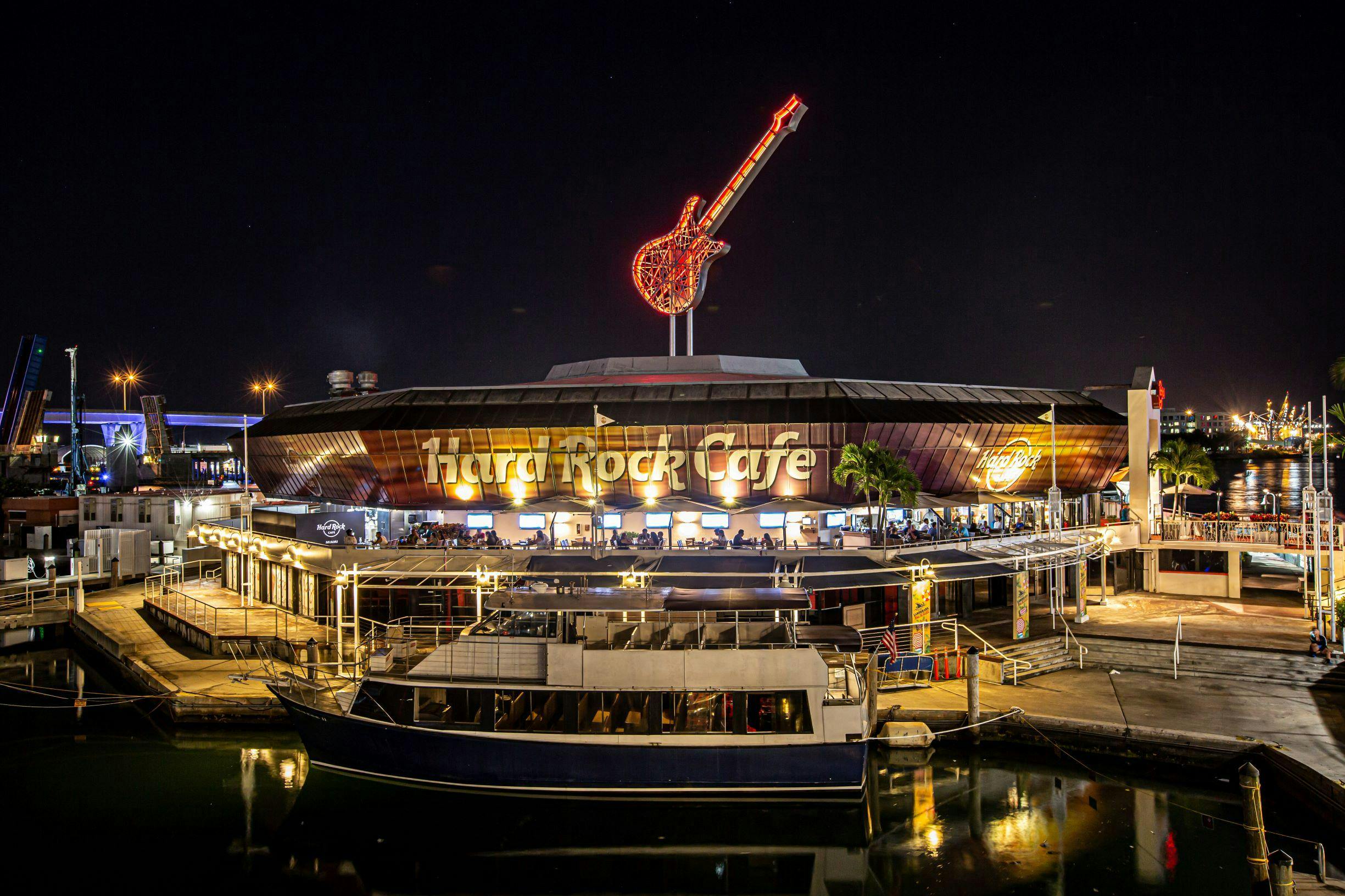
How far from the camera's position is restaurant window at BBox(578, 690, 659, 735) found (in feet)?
73.4

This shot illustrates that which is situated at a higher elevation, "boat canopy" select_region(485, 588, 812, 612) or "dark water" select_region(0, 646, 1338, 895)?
"boat canopy" select_region(485, 588, 812, 612)

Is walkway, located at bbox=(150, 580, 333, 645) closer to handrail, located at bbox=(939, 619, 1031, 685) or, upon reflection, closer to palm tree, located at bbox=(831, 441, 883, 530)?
palm tree, located at bbox=(831, 441, 883, 530)

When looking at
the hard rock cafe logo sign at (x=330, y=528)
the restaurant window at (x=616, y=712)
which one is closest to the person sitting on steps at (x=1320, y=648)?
the restaurant window at (x=616, y=712)

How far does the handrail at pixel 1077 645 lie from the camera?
3112 centimetres

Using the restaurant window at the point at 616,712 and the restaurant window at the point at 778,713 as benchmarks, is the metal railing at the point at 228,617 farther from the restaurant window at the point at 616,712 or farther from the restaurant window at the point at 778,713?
the restaurant window at the point at 778,713

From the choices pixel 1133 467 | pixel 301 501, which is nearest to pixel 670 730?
pixel 1133 467

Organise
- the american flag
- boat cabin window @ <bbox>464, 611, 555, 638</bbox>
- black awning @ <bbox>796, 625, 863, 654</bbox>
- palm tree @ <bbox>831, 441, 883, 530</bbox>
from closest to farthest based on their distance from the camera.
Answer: black awning @ <bbox>796, 625, 863, 654</bbox> → boat cabin window @ <bbox>464, 611, 555, 638</bbox> → the american flag → palm tree @ <bbox>831, 441, 883, 530</bbox>

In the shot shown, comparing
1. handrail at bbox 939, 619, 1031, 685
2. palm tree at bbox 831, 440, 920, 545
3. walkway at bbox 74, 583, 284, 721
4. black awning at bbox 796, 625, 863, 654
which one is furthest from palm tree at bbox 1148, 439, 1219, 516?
walkway at bbox 74, 583, 284, 721

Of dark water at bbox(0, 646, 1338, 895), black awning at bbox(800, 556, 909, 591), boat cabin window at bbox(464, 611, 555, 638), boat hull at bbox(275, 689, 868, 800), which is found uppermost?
black awning at bbox(800, 556, 909, 591)

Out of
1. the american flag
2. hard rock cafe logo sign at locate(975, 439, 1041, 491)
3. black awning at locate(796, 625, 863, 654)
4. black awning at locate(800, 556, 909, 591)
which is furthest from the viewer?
hard rock cafe logo sign at locate(975, 439, 1041, 491)

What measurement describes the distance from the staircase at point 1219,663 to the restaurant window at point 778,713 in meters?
12.6

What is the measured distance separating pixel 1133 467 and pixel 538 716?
43.7m

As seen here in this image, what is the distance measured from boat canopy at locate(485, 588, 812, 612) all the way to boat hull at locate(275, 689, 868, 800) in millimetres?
3784

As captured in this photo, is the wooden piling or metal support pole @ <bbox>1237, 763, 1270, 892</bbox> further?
metal support pole @ <bbox>1237, 763, 1270, 892</bbox>
